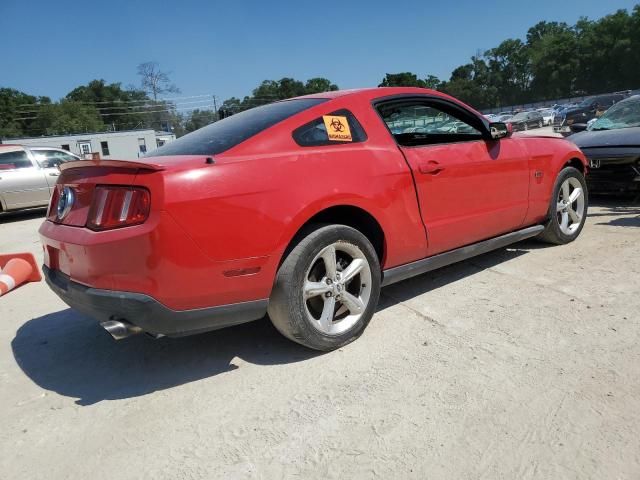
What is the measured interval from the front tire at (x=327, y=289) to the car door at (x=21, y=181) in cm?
970

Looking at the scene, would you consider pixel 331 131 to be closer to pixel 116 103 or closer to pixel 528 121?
pixel 528 121

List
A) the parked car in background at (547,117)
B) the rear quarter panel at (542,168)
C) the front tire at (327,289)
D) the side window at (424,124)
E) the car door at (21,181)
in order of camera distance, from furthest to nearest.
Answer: the parked car in background at (547,117) < the car door at (21,181) < the rear quarter panel at (542,168) < the side window at (424,124) < the front tire at (327,289)

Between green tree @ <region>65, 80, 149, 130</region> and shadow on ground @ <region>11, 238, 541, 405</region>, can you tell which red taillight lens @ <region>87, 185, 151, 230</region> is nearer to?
shadow on ground @ <region>11, 238, 541, 405</region>

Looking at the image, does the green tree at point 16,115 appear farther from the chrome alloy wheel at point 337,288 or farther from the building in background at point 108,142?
the chrome alloy wheel at point 337,288

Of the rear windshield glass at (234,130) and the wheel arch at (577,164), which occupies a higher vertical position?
the rear windshield glass at (234,130)

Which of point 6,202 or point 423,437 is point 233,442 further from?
point 6,202

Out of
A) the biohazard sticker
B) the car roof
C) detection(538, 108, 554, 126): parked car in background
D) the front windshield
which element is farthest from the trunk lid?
detection(538, 108, 554, 126): parked car in background

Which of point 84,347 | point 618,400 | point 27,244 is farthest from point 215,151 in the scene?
point 27,244

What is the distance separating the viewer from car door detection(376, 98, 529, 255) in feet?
11.1

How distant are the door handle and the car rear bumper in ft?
4.75

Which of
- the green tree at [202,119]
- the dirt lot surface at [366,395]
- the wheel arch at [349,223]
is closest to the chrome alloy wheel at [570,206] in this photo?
the dirt lot surface at [366,395]

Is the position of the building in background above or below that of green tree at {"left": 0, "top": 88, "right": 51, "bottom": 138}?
below

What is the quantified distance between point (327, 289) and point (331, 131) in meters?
0.97

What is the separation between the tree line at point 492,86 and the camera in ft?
276
